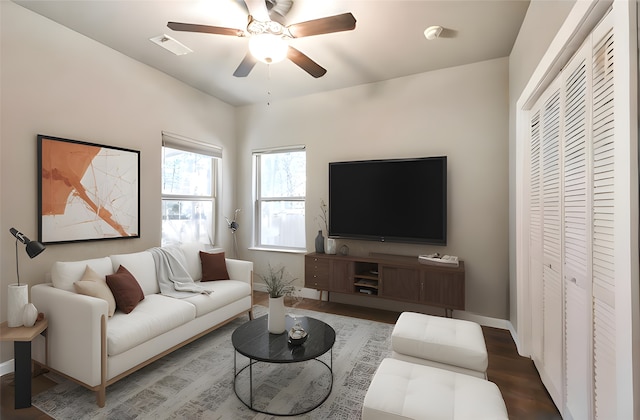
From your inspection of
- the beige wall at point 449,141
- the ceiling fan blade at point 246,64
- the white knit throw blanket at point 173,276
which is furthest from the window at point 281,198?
the ceiling fan blade at point 246,64

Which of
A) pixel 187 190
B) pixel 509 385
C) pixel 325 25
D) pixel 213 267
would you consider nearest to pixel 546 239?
pixel 509 385

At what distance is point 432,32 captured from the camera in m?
2.57

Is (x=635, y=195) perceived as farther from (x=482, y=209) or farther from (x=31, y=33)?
(x=31, y=33)

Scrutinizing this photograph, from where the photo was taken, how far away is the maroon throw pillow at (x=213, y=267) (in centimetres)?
332

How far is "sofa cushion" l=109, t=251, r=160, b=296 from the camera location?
107 inches

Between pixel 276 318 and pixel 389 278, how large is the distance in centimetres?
159

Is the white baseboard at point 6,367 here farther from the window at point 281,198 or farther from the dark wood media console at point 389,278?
the window at point 281,198

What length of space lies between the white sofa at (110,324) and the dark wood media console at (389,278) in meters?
1.24

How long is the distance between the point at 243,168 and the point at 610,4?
167 inches

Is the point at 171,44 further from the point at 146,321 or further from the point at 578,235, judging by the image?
the point at 578,235

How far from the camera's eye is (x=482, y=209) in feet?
10.5

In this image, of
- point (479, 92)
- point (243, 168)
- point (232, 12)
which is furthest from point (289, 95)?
point (479, 92)

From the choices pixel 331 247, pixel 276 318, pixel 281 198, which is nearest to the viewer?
pixel 276 318

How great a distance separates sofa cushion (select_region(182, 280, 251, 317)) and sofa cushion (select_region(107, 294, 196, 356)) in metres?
0.10
